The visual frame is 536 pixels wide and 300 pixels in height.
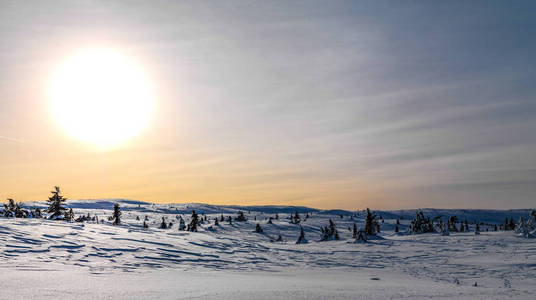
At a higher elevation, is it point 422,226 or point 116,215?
point 116,215

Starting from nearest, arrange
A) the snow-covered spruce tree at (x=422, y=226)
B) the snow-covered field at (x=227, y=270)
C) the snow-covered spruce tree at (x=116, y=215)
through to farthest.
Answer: the snow-covered field at (x=227, y=270) → the snow-covered spruce tree at (x=116, y=215) → the snow-covered spruce tree at (x=422, y=226)

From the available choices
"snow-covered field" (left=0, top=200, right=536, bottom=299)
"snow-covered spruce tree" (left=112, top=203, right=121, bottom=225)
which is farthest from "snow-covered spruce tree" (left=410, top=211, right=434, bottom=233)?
"snow-covered spruce tree" (left=112, top=203, right=121, bottom=225)

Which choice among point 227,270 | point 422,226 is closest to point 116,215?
point 227,270

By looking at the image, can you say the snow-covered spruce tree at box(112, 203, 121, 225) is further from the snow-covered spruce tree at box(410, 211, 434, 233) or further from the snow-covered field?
the snow-covered spruce tree at box(410, 211, 434, 233)

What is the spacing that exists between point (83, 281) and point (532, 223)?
144 ft

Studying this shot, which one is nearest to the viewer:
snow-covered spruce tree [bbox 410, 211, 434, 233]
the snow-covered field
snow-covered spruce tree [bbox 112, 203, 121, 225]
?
the snow-covered field

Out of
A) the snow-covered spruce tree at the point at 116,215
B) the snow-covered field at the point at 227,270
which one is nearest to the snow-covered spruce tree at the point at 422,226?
the snow-covered field at the point at 227,270

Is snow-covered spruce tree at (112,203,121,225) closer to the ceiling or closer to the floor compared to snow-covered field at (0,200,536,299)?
closer to the floor

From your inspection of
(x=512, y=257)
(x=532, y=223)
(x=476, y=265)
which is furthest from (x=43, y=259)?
(x=532, y=223)

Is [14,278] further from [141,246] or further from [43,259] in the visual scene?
[141,246]

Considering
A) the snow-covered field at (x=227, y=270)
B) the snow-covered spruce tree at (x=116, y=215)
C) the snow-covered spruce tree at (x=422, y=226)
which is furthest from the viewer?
the snow-covered spruce tree at (x=422, y=226)

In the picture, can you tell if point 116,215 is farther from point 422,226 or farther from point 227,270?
point 422,226

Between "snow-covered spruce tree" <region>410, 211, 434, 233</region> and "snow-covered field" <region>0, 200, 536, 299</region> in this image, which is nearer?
"snow-covered field" <region>0, 200, 536, 299</region>

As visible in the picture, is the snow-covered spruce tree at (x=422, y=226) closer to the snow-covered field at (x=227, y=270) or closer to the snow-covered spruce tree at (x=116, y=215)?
the snow-covered field at (x=227, y=270)
